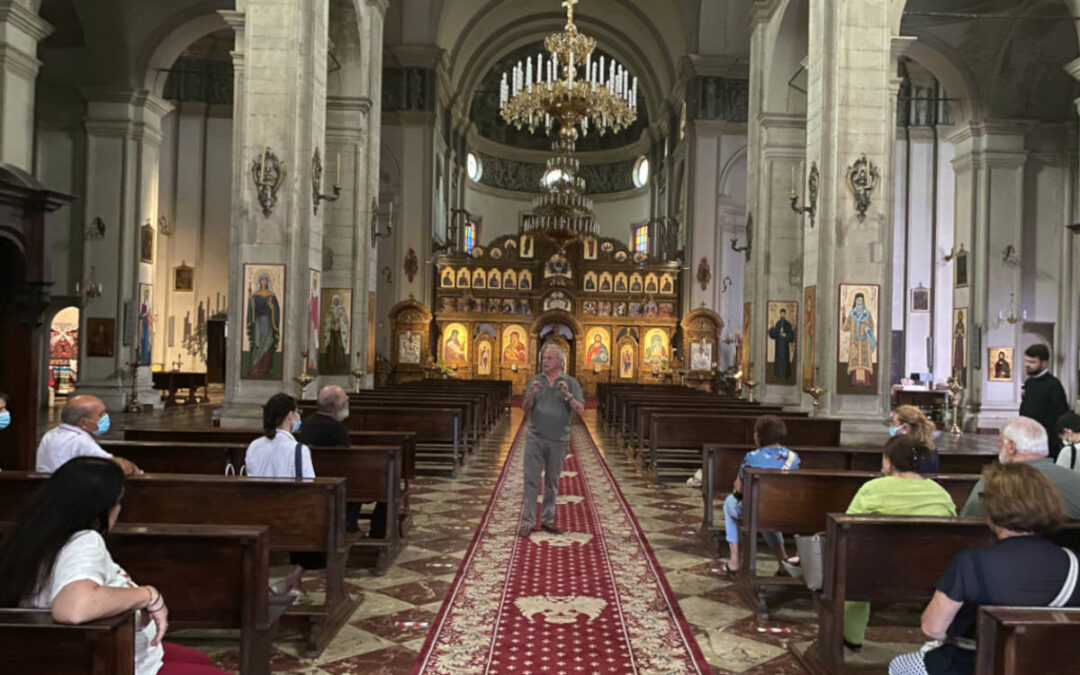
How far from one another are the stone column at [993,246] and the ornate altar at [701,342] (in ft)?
30.8

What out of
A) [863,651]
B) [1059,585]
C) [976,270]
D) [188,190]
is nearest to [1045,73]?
[976,270]

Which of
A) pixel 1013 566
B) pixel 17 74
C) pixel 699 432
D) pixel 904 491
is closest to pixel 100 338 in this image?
pixel 17 74

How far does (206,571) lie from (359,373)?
43.7 feet

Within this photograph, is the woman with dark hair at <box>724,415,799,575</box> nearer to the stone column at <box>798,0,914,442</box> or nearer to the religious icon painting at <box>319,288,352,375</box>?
the stone column at <box>798,0,914,442</box>

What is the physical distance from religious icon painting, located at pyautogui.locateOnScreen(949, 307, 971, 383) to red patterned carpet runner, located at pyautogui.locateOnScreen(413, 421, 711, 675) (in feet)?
45.8

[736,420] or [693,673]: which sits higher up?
[736,420]

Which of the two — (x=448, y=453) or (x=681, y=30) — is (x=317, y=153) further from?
(x=681, y=30)

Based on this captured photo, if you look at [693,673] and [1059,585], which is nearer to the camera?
[1059,585]

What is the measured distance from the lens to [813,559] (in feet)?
16.4

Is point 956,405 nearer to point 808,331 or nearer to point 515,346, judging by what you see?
point 808,331

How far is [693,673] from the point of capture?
183 inches

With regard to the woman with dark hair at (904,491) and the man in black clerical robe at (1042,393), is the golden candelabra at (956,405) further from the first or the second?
the woman with dark hair at (904,491)

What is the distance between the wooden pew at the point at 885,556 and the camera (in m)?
4.50

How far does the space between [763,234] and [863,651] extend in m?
13.7
